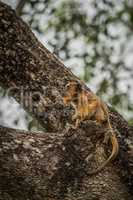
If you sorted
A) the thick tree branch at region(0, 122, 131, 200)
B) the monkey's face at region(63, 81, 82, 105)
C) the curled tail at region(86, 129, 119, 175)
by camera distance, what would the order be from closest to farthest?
the thick tree branch at region(0, 122, 131, 200) → the curled tail at region(86, 129, 119, 175) → the monkey's face at region(63, 81, 82, 105)

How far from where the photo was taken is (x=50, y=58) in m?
2.97

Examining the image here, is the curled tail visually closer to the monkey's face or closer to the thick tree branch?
the thick tree branch

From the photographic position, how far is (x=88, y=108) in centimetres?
265

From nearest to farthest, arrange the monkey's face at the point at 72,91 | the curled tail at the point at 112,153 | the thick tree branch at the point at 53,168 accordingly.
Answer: the thick tree branch at the point at 53,168 < the curled tail at the point at 112,153 < the monkey's face at the point at 72,91

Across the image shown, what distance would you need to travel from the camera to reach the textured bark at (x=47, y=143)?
7.59ft

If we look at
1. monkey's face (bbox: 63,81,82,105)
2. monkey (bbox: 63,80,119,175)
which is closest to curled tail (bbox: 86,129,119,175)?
monkey (bbox: 63,80,119,175)

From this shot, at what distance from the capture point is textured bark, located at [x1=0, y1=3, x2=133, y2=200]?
2314 millimetres

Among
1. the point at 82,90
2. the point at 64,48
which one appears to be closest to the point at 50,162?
the point at 82,90

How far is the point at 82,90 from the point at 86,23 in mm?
3737

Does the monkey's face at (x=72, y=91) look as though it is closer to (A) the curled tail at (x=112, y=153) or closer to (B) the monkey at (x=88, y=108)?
(B) the monkey at (x=88, y=108)

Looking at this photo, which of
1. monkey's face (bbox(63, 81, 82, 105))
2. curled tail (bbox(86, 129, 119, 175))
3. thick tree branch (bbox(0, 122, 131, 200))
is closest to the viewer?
thick tree branch (bbox(0, 122, 131, 200))

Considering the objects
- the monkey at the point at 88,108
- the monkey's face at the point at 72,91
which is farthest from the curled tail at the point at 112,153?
the monkey's face at the point at 72,91

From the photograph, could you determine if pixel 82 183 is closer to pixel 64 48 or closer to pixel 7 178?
pixel 7 178

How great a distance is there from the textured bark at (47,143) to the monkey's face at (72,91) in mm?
62
